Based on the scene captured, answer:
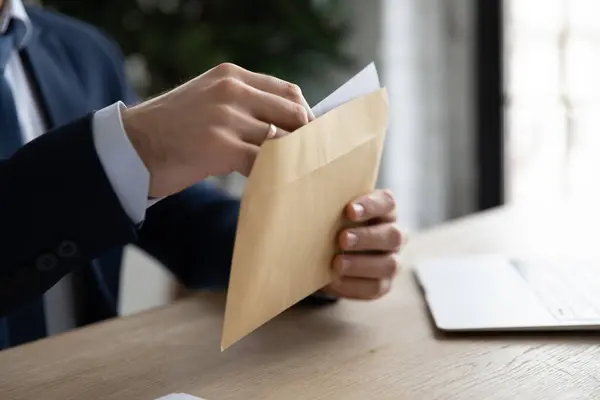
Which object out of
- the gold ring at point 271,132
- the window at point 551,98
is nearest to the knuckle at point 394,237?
the gold ring at point 271,132

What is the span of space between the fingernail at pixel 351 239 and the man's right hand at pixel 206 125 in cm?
15

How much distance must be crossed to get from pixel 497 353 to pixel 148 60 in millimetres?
1418

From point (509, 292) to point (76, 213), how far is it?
0.43 m

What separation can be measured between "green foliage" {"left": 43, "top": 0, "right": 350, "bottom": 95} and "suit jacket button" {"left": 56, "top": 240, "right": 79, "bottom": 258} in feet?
4.15

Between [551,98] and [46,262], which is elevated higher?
[46,262]

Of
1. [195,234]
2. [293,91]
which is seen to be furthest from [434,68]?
[293,91]

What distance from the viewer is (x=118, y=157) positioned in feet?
1.89

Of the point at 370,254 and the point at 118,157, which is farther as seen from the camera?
the point at 370,254

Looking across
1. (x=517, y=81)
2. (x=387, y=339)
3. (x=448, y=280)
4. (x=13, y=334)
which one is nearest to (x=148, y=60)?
(x=517, y=81)

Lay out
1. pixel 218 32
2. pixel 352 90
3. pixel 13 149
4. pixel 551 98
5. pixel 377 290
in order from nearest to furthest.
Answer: pixel 352 90 → pixel 377 290 → pixel 13 149 → pixel 218 32 → pixel 551 98

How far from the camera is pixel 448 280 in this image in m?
0.84

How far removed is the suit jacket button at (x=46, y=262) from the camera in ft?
2.00

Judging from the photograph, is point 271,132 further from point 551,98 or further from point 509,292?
point 551,98

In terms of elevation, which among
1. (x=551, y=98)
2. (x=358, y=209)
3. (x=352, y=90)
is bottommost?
(x=551, y=98)
